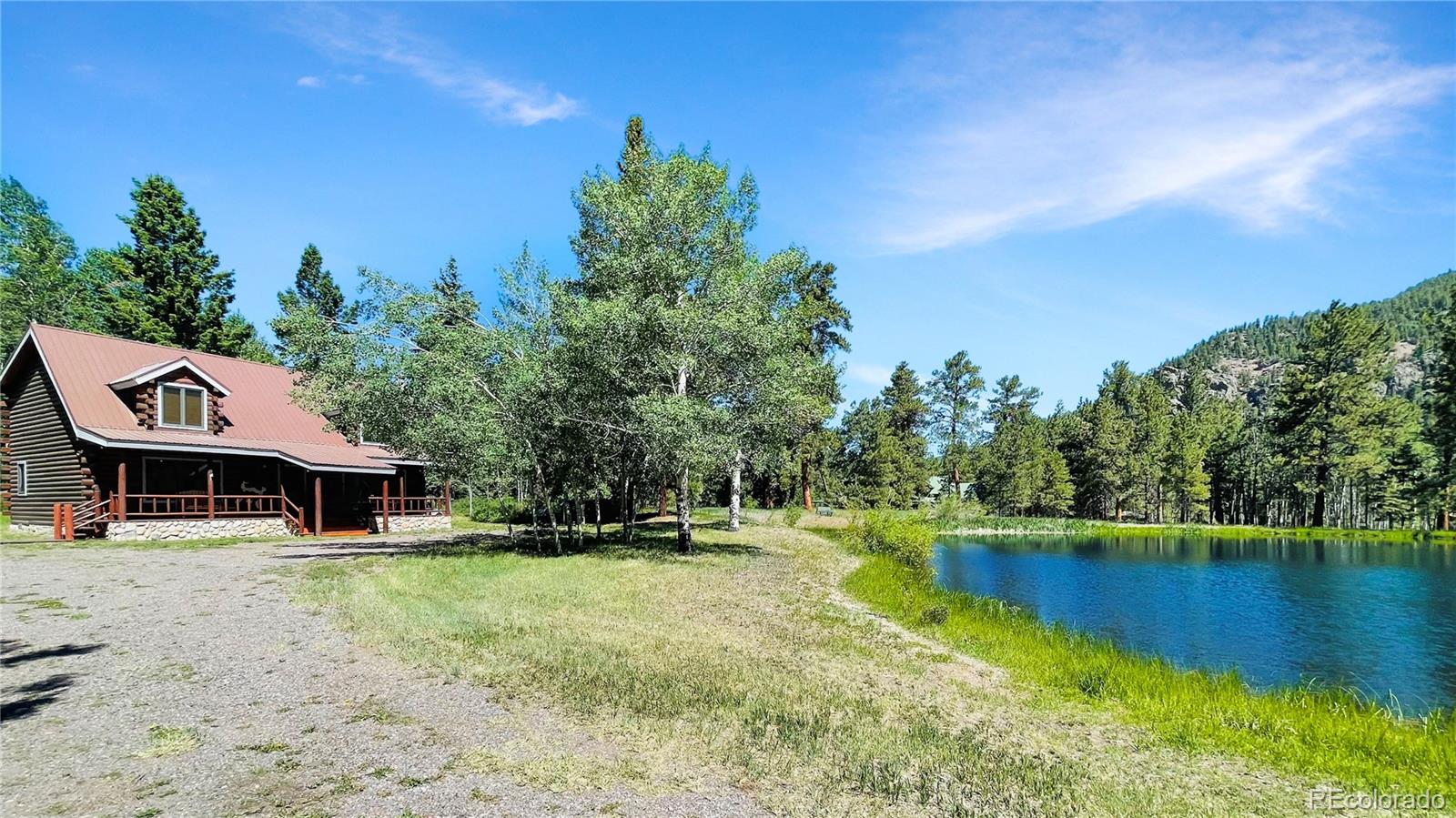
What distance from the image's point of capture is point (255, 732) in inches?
229

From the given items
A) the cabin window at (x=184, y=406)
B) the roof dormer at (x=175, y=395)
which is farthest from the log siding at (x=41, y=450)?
the cabin window at (x=184, y=406)

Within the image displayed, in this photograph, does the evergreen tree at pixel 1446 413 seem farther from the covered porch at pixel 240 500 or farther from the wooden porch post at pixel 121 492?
the wooden porch post at pixel 121 492

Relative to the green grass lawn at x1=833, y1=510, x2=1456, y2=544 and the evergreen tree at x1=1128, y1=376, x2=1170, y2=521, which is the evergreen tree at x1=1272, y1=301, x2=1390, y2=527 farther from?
the evergreen tree at x1=1128, y1=376, x2=1170, y2=521

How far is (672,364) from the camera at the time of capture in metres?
19.0

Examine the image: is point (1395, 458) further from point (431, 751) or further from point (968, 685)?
point (431, 751)

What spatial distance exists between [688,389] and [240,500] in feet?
59.6

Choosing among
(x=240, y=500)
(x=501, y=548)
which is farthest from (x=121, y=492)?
(x=501, y=548)

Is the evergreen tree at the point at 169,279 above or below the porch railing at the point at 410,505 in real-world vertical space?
above

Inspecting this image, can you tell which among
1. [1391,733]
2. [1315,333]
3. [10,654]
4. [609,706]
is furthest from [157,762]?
[1315,333]

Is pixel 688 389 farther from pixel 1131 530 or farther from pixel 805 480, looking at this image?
pixel 1131 530

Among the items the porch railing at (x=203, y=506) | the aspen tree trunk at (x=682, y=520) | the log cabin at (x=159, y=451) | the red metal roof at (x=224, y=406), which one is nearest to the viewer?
the aspen tree trunk at (x=682, y=520)

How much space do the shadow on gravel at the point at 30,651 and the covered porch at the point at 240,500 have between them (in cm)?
1712

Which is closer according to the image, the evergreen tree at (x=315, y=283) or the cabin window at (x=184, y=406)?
the cabin window at (x=184, y=406)

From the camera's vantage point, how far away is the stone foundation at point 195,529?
854 inches
